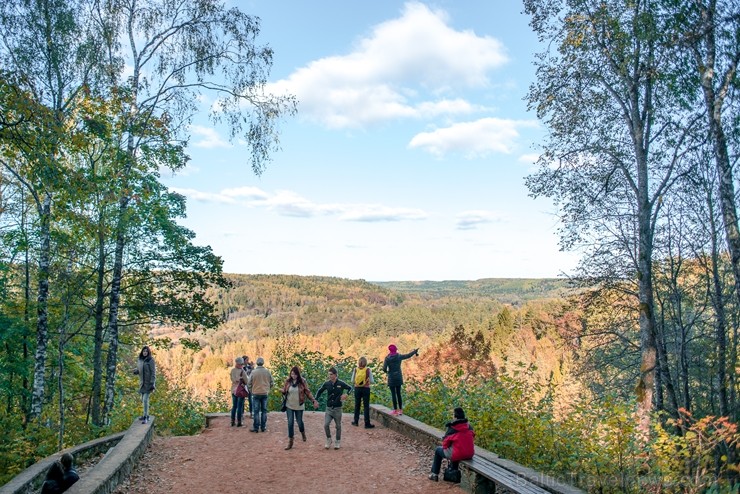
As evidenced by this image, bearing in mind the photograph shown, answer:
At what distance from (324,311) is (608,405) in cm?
16478

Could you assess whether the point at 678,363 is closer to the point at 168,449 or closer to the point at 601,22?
the point at 601,22

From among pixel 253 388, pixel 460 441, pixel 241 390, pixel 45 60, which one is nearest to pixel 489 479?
pixel 460 441

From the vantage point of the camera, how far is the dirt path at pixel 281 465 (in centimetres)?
762

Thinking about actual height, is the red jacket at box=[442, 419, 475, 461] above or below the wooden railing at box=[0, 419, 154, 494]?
above

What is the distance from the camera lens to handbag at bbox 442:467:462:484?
24.2ft

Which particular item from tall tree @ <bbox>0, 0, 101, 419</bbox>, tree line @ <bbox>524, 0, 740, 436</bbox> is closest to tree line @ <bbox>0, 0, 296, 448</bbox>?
tall tree @ <bbox>0, 0, 101, 419</bbox>

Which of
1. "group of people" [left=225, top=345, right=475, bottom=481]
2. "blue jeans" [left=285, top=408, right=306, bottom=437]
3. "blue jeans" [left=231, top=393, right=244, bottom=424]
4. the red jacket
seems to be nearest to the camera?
the red jacket

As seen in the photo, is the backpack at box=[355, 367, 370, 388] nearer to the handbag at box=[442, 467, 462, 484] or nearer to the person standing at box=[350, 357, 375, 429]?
the person standing at box=[350, 357, 375, 429]

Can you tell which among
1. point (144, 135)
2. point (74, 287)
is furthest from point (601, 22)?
point (74, 287)

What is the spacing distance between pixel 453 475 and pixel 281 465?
317cm

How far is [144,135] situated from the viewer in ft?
48.1

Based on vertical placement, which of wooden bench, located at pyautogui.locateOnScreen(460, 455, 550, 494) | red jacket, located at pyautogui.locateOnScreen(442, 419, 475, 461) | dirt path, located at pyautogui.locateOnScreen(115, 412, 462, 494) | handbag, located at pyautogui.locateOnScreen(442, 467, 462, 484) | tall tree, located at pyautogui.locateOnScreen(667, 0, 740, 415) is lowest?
dirt path, located at pyautogui.locateOnScreen(115, 412, 462, 494)

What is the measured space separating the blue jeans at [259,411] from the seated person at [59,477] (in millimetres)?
4893

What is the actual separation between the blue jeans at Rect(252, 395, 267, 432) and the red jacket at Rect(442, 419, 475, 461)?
5699 mm
